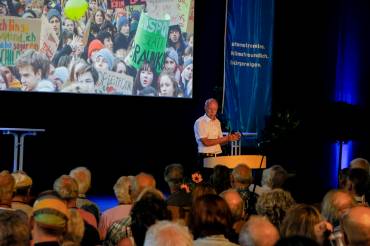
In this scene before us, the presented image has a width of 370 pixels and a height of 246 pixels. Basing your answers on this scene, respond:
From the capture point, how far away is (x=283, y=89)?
1096 cm

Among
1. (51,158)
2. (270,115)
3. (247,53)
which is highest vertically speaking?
(247,53)

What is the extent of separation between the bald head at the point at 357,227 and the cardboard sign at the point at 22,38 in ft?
22.7

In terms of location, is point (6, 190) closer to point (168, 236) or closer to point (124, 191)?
point (124, 191)

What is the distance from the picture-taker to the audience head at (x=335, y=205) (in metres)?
3.76

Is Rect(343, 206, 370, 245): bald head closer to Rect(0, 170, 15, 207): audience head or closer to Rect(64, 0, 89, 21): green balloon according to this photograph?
Rect(0, 170, 15, 207): audience head

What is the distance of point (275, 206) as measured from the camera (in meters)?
3.99

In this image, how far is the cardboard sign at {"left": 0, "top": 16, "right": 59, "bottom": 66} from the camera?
29.0 feet

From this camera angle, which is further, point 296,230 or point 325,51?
point 325,51

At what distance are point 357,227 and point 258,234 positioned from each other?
422 mm

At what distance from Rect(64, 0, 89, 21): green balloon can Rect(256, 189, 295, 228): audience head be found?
19.1 feet

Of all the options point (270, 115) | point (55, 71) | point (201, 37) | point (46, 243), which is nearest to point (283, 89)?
point (270, 115)

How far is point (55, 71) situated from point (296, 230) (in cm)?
640

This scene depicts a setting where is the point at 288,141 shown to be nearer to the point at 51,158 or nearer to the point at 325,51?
the point at 325,51

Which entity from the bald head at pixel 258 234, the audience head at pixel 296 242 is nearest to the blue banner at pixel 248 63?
the bald head at pixel 258 234
